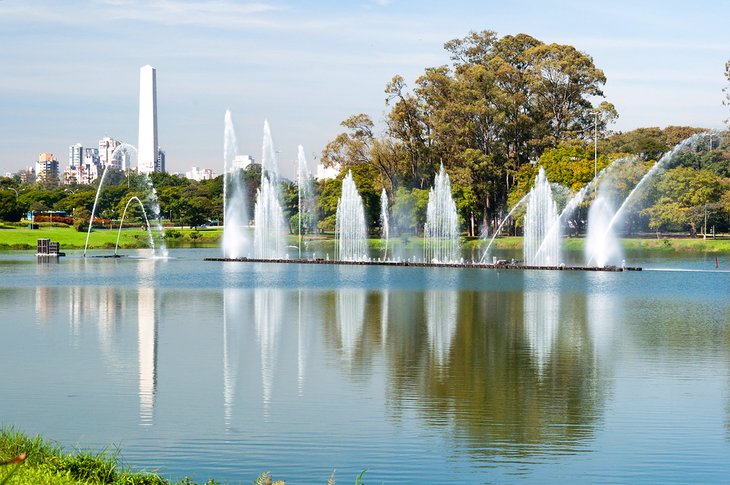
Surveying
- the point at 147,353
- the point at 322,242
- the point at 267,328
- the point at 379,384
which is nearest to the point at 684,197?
the point at 322,242

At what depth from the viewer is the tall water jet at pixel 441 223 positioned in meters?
79.0

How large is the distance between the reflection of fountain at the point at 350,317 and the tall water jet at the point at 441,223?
37.4 metres

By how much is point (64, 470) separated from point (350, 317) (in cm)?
1957

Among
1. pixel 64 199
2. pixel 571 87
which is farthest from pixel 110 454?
pixel 64 199

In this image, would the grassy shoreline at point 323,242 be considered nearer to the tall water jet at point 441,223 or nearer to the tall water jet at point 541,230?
the tall water jet at point 441,223

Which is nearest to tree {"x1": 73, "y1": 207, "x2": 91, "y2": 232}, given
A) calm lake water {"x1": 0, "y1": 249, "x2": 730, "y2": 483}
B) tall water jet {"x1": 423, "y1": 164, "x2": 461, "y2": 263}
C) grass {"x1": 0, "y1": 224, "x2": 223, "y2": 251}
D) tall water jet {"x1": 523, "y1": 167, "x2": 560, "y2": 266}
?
grass {"x1": 0, "y1": 224, "x2": 223, "y2": 251}

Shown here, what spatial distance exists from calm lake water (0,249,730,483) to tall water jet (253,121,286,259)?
3020cm

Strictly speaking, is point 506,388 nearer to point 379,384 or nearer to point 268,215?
point 379,384

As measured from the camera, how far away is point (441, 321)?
29.8m

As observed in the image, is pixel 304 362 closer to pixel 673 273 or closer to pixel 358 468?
pixel 358 468

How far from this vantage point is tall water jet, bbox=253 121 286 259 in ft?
224

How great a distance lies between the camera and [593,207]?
80.4m

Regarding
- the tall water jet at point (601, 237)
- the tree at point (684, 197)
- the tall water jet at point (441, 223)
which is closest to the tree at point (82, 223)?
the tall water jet at point (441, 223)

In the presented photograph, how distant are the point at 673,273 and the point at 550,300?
17.5 metres
